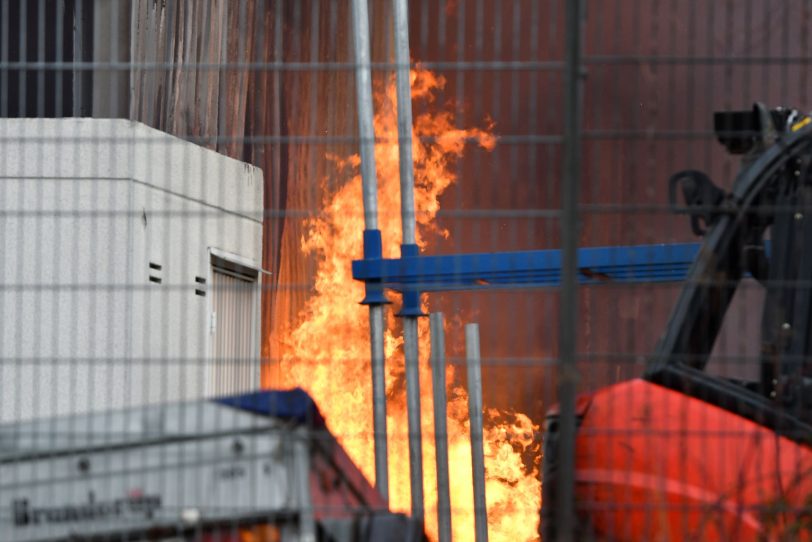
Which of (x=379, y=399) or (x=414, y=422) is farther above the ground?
(x=379, y=399)

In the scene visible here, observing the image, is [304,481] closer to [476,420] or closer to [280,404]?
[280,404]

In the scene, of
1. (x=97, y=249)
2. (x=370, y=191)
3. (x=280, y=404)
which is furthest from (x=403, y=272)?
(x=280, y=404)

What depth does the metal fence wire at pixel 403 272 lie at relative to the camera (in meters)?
5.27

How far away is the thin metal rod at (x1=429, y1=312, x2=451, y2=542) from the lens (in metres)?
8.83

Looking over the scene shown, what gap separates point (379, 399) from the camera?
9070mm

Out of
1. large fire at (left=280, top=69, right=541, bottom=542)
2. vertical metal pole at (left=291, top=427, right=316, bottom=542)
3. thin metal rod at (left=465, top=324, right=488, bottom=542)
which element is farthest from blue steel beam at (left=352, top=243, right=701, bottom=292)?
large fire at (left=280, top=69, right=541, bottom=542)

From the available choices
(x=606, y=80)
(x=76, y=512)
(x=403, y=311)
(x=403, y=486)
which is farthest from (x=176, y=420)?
(x=606, y=80)

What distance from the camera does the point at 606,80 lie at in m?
11.9

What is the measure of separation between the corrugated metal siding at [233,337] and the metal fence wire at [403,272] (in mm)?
33

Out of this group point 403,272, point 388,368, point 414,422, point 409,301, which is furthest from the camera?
point 388,368

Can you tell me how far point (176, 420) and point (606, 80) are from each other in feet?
24.3

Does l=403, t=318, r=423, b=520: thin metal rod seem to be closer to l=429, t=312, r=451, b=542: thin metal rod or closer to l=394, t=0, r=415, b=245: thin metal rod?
l=429, t=312, r=451, b=542: thin metal rod

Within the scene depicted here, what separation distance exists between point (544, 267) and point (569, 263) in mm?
2908

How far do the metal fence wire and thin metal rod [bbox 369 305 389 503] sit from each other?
0.02 meters
